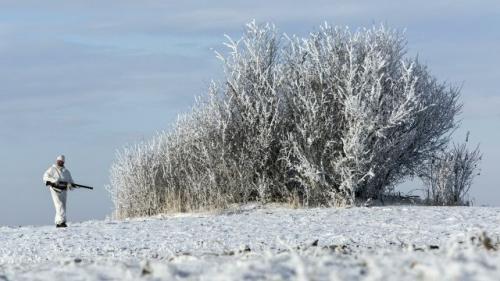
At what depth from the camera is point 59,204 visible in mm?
19562

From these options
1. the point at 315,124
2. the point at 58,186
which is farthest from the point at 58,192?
the point at 315,124

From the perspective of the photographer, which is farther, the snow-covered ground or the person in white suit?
the person in white suit

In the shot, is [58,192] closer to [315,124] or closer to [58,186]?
[58,186]

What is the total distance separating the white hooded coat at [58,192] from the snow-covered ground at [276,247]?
94 cm

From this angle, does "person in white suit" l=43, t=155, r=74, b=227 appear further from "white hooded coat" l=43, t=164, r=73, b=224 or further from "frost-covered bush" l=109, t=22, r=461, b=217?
"frost-covered bush" l=109, t=22, r=461, b=217

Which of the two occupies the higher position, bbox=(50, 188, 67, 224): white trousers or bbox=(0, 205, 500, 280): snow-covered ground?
bbox=(50, 188, 67, 224): white trousers

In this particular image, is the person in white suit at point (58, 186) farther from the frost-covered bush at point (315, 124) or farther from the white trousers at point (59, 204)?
the frost-covered bush at point (315, 124)

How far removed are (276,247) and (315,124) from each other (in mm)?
10782

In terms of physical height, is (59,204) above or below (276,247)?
above

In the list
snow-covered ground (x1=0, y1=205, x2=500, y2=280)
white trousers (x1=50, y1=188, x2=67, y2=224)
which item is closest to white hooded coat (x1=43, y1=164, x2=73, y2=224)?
white trousers (x1=50, y1=188, x2=67, y2=224)

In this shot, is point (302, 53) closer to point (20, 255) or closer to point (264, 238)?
point (264, 238)

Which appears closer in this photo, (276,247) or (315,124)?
(276,247)

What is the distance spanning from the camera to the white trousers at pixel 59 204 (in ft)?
64.2

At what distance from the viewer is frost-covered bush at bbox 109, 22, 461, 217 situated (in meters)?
21.2
